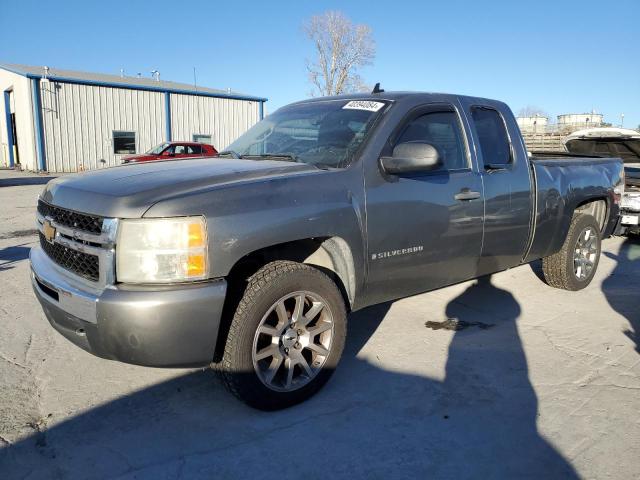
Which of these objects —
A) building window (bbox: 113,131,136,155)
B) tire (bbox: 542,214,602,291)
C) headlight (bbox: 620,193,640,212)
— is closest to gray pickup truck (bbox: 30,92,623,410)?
tire (bbox: 542,214,602,291)

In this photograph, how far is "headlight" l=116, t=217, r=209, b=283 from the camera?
103 inches

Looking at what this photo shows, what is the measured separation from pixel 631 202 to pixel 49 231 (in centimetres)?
831

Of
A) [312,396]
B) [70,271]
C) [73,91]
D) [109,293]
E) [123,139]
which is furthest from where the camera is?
[123,139]

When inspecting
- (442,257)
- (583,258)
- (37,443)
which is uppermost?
(442,257)

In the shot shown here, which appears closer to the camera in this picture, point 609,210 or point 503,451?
point 503,451

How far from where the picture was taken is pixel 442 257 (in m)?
3.83

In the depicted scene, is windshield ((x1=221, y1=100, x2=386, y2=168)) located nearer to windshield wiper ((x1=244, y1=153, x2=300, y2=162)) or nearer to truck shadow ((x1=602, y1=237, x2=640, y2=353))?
windshield wiper ((x1=244, y1=153, x2=300, y2=162))

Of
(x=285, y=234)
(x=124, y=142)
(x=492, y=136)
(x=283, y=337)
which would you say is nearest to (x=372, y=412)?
(x=283, y=337)

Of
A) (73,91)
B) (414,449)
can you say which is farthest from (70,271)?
(73,91)

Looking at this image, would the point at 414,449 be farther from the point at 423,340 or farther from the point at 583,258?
the point at 583,258

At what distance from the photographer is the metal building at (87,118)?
940 inches

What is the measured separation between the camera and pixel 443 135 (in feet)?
13.4

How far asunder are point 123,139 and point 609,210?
24.9 m

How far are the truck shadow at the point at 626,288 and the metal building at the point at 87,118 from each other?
75.3 feet
